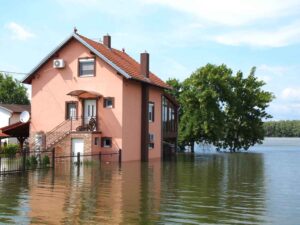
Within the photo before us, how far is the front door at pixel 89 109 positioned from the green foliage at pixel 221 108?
19.5 m

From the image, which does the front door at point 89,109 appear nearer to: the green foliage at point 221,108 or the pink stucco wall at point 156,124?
the pink stucco wall at point 156,124

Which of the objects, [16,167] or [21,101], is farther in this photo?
[21,101]

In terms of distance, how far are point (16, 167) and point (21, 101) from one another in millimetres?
48286

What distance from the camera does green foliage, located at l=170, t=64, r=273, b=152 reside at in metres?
50.8

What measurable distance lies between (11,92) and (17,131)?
3392 centimetres

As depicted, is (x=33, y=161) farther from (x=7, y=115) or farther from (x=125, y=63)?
(x=7, y=115)

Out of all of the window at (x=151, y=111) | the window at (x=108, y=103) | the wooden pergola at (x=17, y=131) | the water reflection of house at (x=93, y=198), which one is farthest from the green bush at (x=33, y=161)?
the window at (x=151, y=111)

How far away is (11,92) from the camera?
69.5 m

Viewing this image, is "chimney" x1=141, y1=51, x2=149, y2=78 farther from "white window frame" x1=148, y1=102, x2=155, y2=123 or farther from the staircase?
the staircase

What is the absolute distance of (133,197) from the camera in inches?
583

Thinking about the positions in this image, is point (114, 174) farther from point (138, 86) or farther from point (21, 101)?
point (21, 101)

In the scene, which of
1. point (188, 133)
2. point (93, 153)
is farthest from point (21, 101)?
point (93, 153)

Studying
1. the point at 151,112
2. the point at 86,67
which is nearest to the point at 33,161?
the point at 86,67

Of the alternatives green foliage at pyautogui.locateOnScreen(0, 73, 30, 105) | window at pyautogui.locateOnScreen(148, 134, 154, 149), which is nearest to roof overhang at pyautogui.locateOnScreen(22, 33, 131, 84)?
window at pyautogui.locateOnScreen(148, 134, 154, 149)
